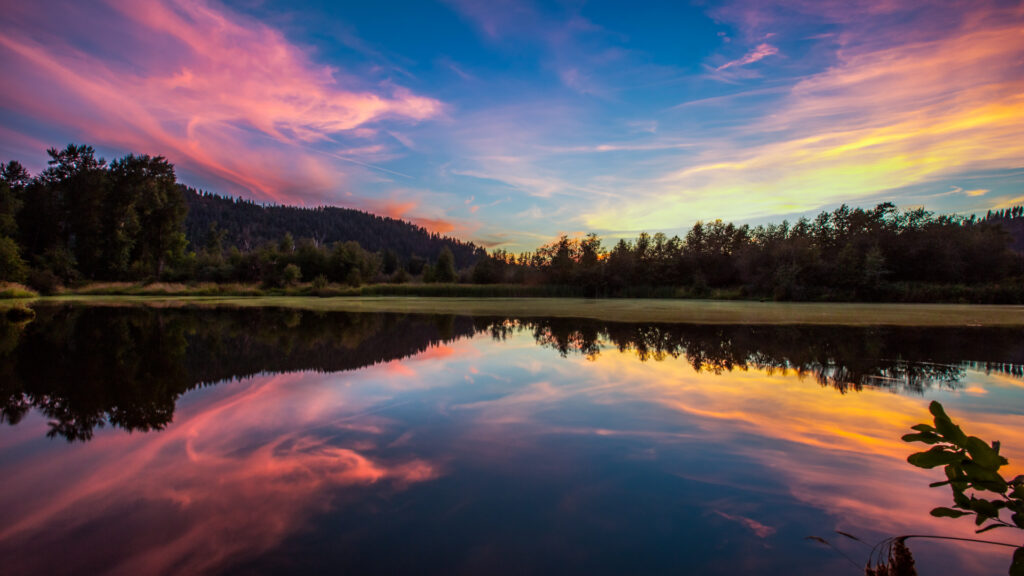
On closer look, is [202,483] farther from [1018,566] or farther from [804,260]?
[804,260]

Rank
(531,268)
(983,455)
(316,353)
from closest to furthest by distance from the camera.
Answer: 1. (983,455)
2. (316,353)
3. (531,268)

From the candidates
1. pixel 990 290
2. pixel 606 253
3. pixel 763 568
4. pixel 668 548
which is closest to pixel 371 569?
pixel 668 548

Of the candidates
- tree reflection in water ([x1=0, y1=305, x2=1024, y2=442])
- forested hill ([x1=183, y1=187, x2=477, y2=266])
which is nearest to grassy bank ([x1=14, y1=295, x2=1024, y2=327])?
tree reflection in water ([x1=0, y1=305, x2=1024, y2=442])

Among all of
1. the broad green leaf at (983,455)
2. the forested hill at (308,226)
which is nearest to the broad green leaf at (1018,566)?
the broad green leaf at (983,455)

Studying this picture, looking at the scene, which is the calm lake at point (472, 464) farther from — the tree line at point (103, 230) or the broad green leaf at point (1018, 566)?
the tree line at point (103, 230)

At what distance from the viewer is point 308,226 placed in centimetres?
12988

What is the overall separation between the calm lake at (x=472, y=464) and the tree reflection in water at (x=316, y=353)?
0.07m

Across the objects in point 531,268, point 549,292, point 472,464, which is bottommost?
point 472,464

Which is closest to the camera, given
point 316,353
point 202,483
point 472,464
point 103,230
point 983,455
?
point 983,455

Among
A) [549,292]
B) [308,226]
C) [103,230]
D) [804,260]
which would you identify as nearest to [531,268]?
[549,292]

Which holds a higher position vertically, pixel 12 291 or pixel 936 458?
pixel 936 458

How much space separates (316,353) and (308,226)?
136 m

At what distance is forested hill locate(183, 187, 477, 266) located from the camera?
116125 mm

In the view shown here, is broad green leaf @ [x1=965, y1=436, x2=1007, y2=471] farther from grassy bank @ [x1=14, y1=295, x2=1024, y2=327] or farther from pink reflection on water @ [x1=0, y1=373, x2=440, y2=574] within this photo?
grassy bank @ [x1=14, y1=295, x2=1024, y2=327]
